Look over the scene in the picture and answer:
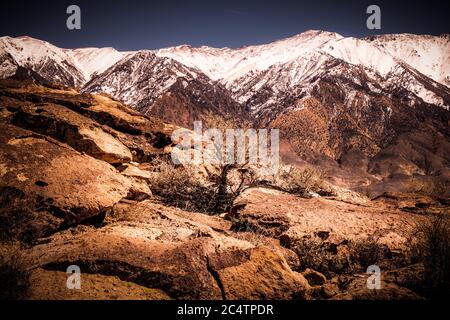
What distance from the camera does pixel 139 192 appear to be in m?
7.83

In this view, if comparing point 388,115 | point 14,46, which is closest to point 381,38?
point 388,115

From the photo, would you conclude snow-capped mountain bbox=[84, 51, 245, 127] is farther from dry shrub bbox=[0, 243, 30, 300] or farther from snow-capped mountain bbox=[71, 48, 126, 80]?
dry shrub bbox=[0, 243, 30, 300]

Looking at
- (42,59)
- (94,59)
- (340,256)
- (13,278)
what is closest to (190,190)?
(340,256)

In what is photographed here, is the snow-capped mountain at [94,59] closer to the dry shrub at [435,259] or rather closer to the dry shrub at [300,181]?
the dry shrub at [300,181]

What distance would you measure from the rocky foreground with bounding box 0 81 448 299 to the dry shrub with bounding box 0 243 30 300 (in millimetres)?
87

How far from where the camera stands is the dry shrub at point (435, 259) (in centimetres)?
400

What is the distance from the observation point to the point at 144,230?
5383mm

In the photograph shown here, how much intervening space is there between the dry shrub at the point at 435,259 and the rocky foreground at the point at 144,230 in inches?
9.5

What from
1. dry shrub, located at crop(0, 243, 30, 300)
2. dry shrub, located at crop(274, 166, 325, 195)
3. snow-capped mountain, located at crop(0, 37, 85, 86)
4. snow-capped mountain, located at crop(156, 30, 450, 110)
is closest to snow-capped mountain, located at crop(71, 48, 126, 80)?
snow-capped mountain, located at crop(0, 37, 85, 86)

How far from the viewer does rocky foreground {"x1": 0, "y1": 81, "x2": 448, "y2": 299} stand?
4.17 m

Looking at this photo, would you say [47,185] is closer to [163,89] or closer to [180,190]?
[180,190]
